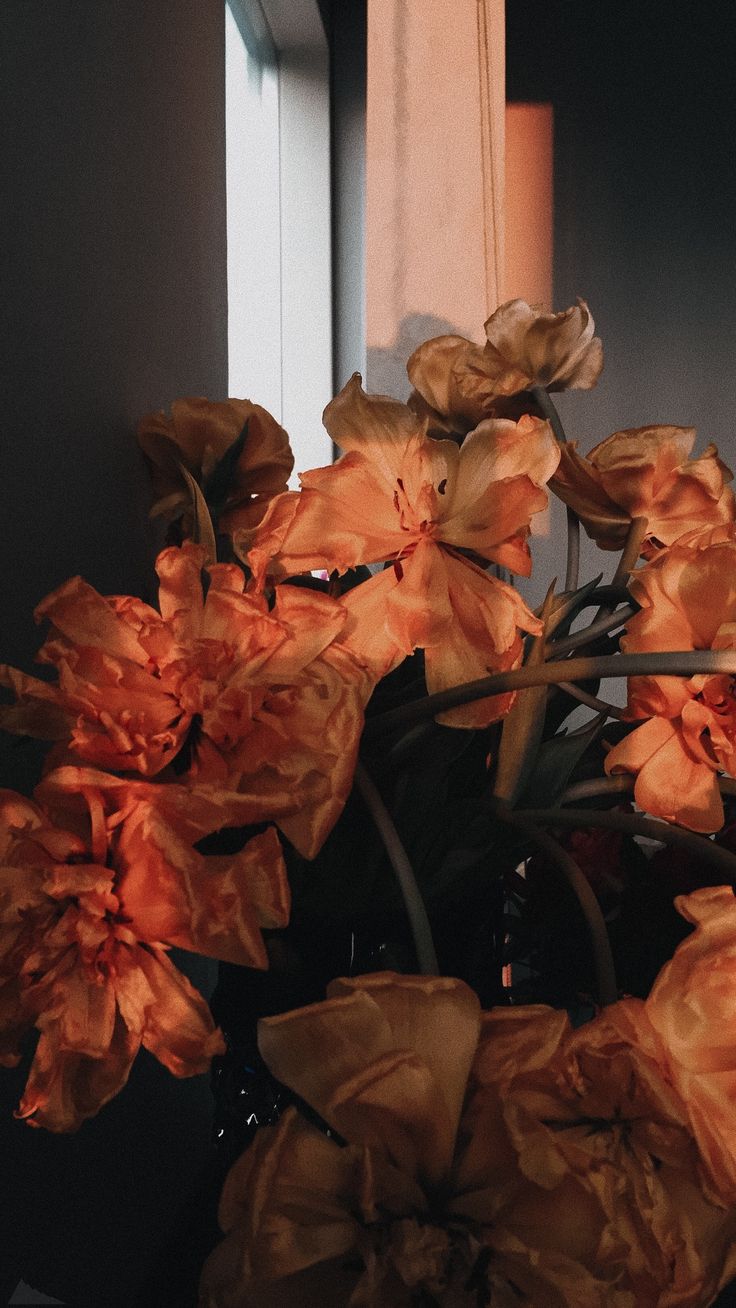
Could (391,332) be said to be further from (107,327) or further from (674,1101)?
(674,1101)

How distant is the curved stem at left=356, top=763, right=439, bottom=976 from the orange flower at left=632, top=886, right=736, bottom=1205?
5 cm

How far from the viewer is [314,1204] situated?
0.21 meters

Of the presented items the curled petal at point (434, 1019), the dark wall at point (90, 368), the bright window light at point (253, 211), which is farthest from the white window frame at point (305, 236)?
the curled petal at point (434, 1019)

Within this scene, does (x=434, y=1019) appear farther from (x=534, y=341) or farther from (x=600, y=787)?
(x=534, y=341)

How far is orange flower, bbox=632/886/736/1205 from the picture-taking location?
0.71 ft

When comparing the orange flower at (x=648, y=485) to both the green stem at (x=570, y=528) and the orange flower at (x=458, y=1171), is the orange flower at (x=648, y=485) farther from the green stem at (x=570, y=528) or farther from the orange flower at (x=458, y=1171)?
the orange flower at (x=458, y=1171)

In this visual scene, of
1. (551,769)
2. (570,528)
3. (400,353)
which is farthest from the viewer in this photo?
(400,353)

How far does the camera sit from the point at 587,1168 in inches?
8.3

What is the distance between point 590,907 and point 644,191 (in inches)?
94.5

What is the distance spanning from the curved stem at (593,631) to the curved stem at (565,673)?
0.07m

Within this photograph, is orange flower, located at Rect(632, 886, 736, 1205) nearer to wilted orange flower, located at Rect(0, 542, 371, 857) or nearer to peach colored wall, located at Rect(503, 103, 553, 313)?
wilted orange flower, located at Rect(0, 542, 371, 857)

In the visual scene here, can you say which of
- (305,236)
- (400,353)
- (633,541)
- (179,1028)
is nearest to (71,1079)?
(179,1028)

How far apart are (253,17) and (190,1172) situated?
2104 mm

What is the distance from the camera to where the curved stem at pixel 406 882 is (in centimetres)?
25
